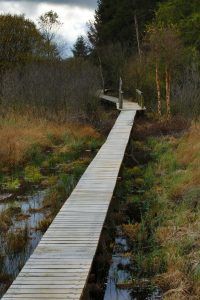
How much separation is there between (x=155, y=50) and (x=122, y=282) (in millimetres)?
14770

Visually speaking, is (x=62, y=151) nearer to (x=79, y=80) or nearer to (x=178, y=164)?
(x=178, y=164)

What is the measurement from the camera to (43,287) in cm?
564

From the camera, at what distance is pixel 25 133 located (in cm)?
1600

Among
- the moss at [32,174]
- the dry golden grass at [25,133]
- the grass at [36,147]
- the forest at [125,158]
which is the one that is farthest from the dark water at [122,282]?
the dry golden grass at [25,133]

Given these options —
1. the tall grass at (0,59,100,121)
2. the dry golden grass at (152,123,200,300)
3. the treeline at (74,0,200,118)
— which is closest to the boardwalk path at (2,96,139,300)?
the dry golden grass at (152,123,200,300)

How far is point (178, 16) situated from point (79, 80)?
685 cm

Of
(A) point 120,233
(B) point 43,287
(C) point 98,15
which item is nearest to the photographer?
(B) point 43,287

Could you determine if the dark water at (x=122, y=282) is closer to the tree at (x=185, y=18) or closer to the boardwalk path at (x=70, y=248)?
the boardwalk path at (x=70, y=248)

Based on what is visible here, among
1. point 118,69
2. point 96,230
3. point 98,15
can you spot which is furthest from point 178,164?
point 98,15

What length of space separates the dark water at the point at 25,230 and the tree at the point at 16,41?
13471mm

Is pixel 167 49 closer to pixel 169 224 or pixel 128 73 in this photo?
pixel 128 73

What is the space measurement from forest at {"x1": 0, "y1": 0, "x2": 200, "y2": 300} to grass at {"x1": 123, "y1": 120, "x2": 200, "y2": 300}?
0.02m

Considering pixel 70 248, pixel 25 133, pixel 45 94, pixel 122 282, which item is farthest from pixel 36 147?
pixel 122 282

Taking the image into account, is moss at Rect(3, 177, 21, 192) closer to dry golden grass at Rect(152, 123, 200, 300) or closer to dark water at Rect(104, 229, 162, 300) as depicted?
dry golden grass at Rect(152, 123, 200, 300)
